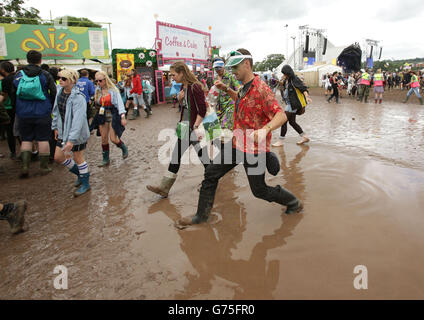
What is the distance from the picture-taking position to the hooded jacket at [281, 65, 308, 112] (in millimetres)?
5707

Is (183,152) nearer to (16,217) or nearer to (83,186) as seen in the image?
(83,186)

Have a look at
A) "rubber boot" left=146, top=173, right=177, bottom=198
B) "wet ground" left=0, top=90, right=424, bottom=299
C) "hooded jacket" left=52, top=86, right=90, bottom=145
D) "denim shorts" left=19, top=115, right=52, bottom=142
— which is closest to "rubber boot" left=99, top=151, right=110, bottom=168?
"wet ground" left=0, top=90, right=424, bottom=299

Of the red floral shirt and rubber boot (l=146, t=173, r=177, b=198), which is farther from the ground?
the red floral shirt

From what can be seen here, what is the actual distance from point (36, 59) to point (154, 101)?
543 inches

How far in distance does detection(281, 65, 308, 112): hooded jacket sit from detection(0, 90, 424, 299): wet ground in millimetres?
1451

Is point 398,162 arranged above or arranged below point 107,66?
below

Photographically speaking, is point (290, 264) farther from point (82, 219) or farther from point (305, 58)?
point (305, 58)

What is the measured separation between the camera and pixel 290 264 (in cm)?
237

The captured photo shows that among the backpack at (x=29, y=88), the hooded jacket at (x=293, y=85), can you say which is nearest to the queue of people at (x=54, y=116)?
the backpack at (x=29, y=88)

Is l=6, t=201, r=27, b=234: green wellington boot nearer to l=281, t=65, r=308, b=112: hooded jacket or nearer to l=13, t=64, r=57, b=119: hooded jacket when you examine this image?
l=13, t=64, r=57, b=119: hooded jacket

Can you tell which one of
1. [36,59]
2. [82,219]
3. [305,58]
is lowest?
[82,219]

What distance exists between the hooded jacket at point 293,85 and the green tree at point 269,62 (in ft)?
374
